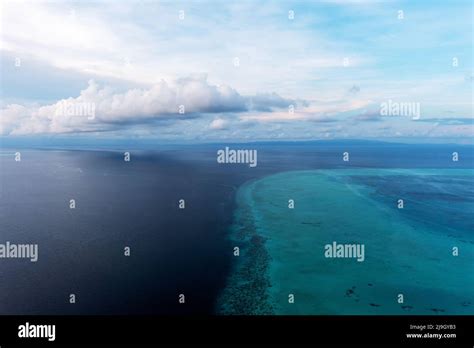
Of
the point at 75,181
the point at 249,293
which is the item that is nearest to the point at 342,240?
the point at 249,293

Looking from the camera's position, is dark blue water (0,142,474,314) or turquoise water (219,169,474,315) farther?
turquoise water (219,169,474,315)

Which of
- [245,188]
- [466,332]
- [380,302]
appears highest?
[245,188]

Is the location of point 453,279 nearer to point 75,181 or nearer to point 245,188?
point 245,188

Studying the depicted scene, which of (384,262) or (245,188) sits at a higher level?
(245,188)

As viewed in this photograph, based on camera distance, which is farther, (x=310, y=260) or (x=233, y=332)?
(x=310, y=260)

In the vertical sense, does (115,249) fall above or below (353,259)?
above

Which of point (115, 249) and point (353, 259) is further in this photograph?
point (115, 249)

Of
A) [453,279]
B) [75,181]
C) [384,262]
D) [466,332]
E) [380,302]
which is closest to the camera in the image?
[466,332]

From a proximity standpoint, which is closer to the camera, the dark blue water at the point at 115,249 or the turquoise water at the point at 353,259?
the dark blue water at the point at 115,249
